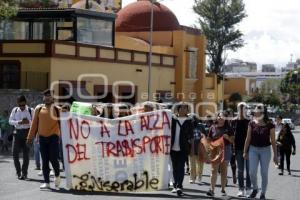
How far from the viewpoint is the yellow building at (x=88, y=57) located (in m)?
34.6

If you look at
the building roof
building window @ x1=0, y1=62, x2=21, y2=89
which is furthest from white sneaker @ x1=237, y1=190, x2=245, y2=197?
the building roof

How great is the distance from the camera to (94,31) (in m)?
39.8

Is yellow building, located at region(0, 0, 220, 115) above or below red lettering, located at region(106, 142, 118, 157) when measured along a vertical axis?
above

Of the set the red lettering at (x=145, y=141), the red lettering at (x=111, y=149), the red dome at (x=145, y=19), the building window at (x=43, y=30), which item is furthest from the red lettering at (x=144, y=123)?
A: the red dome at (x=145, y=19)

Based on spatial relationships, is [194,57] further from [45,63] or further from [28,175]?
[28,175]

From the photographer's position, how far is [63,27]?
37812 millimetres

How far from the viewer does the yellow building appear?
34562 millimetres

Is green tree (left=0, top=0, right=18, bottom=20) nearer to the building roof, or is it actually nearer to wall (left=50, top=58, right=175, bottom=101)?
wall (left=50, top=58, right=175, bottom=101)

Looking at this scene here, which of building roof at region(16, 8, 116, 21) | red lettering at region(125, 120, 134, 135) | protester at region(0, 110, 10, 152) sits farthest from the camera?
building roof at region(16, 8, 116, 21)

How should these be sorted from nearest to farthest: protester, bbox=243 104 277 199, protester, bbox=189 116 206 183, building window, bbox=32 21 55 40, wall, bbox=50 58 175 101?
protester, bbox=243 104 277 199
protester, bbox=189 116 206 183
wall, bbox=50 58 175 101
building window, bbox=32 21 55 40

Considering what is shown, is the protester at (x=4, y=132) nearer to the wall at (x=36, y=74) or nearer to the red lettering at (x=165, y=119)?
the wall at (x=36, y=74)

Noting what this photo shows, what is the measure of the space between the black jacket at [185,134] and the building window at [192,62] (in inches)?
1571

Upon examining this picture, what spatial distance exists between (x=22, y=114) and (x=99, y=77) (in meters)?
23.0

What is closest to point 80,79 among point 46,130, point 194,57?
point 194,57
